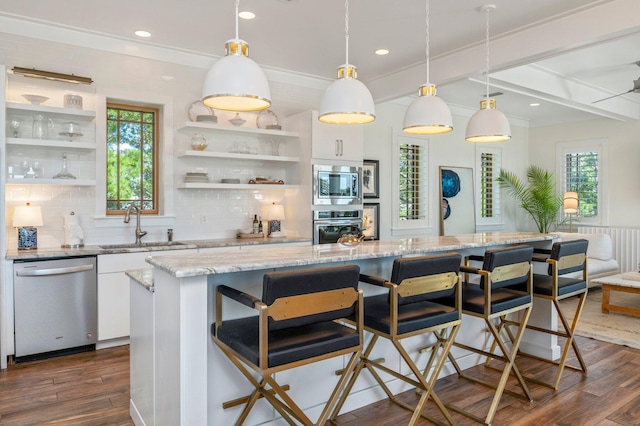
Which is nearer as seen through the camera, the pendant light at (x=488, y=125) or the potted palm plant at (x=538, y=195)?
the pendant light at (x=488, y=125)

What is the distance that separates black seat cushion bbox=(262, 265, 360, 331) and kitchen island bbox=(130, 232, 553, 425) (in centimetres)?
28

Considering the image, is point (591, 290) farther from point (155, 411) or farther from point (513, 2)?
point (155, 411)

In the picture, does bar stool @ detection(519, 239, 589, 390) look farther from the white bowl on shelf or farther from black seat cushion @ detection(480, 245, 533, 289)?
the white bowl on shelf

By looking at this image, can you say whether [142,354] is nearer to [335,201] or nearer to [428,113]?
[428,113]

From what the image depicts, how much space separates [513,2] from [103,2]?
322 centimetres

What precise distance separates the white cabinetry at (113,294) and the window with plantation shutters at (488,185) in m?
5.75

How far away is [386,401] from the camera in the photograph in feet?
9.61

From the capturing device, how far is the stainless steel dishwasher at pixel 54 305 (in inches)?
140

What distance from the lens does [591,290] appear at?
21.3ft

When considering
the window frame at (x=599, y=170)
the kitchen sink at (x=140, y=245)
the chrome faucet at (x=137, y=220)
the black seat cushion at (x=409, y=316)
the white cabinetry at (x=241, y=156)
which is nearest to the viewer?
the black seat cushion at (x=409, y=316)

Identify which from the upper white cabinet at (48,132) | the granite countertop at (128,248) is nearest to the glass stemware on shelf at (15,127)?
the upper white cabinet at (48,132)

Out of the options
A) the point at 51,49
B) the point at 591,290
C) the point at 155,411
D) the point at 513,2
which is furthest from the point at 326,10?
the point at 591,290

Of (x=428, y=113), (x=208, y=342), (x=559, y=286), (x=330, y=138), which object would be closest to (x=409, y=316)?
(x=208, y=342)

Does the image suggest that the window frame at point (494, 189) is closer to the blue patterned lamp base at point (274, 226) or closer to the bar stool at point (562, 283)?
the blue patterned lamp base at point (274, 226)
